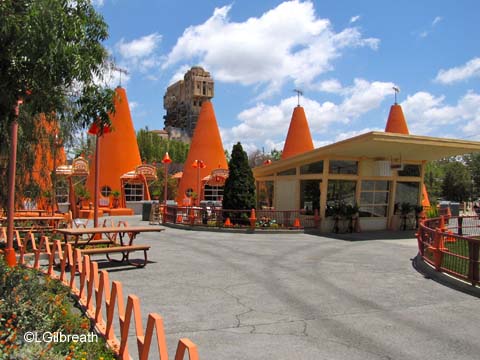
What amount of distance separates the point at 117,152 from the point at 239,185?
1522 centimetres

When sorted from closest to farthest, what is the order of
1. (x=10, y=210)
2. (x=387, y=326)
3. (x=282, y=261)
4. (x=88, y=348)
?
(x=88, y=348)
(x=387, y=326)
(x=10, y=210)
(x=282, y=261)

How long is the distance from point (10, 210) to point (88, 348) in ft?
16.8

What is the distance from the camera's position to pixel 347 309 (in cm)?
642

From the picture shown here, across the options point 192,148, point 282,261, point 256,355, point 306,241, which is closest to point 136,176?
point 192,148

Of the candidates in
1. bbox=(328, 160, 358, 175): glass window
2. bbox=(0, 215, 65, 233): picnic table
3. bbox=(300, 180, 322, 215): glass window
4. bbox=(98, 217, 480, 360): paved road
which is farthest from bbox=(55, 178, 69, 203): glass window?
bbox=(328, 160, 358, 175): glass window

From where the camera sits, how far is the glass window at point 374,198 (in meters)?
19.1

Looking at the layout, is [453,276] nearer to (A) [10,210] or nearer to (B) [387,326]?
(B) [387,326]

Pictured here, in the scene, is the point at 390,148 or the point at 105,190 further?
the point at 105,190

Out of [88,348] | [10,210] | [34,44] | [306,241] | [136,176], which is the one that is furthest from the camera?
[136,176]

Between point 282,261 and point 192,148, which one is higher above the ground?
point 192,148

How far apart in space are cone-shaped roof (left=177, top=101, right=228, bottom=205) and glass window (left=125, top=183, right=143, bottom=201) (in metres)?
3.32

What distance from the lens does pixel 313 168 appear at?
62.0 feet

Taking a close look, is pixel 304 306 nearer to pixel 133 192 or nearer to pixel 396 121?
pixel 396 121

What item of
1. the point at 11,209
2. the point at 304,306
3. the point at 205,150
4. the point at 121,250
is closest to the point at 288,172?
the point at 205,150
